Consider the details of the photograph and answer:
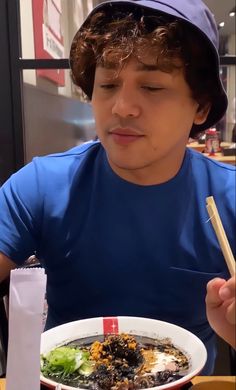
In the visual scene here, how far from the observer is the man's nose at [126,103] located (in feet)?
2.69

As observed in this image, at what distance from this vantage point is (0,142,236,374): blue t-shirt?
966 mm

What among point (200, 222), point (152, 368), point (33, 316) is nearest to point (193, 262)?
point (200, 222)

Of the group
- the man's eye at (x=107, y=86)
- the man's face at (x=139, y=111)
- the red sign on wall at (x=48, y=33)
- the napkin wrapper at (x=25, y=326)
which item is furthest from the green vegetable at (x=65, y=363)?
the red sign on wall at (x=48, y=33)

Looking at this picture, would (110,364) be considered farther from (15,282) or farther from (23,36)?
(23,36)

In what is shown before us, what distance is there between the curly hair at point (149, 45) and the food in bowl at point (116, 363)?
1.56ft

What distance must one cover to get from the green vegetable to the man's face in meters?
0.35

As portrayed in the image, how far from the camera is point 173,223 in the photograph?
0.98 metres

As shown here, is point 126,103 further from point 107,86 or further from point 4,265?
point 4,265

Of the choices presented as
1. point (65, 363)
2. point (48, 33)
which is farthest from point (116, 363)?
point (48, 33)

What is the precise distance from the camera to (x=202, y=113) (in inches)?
39.6

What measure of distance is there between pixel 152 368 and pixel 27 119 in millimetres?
1807

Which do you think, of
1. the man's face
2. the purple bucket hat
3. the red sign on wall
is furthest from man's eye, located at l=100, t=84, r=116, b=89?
the red sign on wall

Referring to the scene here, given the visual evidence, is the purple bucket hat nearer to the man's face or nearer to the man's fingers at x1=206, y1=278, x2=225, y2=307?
the man's face

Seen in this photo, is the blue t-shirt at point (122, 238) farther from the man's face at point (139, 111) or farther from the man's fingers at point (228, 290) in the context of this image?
the man's fingers at point (228, 290)
